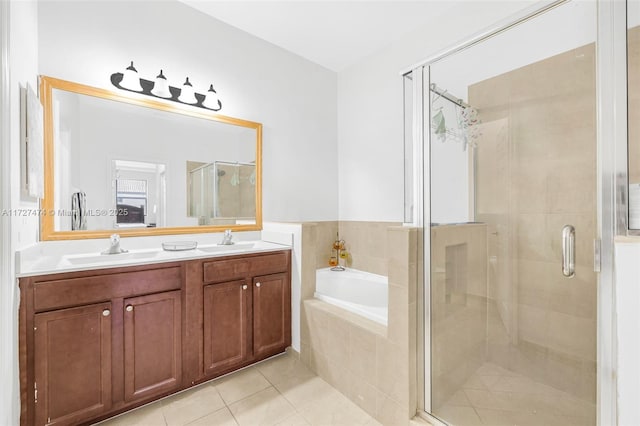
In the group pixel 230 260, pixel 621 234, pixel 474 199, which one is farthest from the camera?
pixel 230 260

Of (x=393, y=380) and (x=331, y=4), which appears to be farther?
(x=331, y=4)

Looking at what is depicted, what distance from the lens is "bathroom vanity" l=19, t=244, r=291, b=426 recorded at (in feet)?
4.38

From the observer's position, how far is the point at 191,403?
169 centimetres

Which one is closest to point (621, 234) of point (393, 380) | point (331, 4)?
point (393, 380)

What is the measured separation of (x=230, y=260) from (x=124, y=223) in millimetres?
808

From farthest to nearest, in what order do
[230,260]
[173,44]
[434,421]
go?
[173,44] → [230,260] → [434,421]

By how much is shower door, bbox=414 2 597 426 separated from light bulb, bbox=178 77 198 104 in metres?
1.78

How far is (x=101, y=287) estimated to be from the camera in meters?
1.49

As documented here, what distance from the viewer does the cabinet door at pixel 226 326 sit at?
1.84 meters

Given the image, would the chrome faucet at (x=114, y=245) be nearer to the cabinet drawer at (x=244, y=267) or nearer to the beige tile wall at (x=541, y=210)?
the cabinet drawer at (x=244, y=267)

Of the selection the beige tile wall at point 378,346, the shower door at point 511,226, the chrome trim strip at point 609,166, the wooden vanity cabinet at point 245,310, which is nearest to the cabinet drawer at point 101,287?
the wooden vanity cabinet at point 245,310

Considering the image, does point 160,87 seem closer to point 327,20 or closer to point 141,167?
point 141,167

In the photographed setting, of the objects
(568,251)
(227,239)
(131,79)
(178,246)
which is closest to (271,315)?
(227,239)

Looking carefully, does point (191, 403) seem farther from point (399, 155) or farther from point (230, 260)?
point (399, 155)
